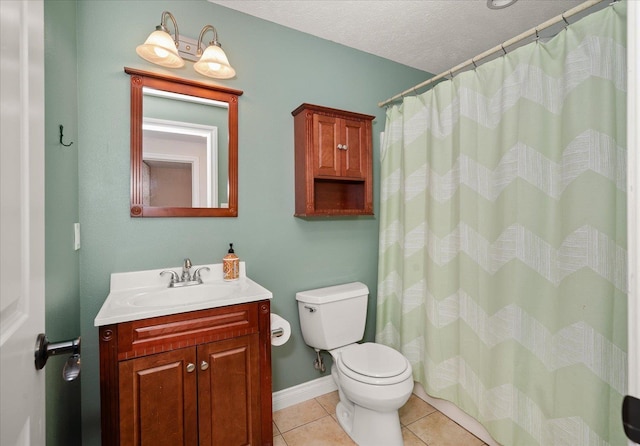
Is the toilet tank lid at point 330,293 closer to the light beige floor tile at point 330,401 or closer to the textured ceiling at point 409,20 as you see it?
the light beige floor tile at point 330,401

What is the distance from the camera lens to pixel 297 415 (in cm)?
186

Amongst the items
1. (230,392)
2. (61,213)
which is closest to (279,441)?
(230,392)

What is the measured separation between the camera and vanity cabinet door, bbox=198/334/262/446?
127 centimetres

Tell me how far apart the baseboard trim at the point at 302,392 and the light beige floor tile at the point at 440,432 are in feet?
1.96

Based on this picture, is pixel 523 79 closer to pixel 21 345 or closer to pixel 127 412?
pixel 21 345

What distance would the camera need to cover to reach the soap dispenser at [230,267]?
66.3 inches

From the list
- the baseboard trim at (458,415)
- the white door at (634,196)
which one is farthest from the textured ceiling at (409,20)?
the baseboard trim at (458,415)

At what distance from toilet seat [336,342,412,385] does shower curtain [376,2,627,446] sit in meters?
0.31

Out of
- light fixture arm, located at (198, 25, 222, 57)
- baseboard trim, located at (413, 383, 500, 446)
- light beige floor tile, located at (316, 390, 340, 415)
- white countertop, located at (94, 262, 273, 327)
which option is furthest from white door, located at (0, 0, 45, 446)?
baseboard trim, located at (413, 383, 500, 446)

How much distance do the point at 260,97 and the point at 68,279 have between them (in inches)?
54.3

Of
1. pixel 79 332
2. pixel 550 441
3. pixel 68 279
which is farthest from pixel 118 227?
pixel 550 441

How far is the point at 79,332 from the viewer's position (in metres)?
1.43

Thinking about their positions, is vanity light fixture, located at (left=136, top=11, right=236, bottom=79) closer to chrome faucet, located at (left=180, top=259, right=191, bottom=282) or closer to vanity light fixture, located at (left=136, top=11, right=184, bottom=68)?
vanity light fixture, located at (left=136, top=11, right=184, bottom=68)

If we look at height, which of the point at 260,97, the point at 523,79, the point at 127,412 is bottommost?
the point at 127,412
